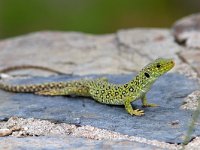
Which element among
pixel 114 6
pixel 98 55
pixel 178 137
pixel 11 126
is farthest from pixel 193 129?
pixel 114 6

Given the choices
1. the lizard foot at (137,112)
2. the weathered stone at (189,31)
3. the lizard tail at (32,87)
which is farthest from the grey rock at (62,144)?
the weathered stone at (189,31)

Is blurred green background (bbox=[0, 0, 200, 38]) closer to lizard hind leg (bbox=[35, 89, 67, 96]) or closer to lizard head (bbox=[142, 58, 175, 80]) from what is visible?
lizard hind leg (bbox=[35, 89, 67, 96])

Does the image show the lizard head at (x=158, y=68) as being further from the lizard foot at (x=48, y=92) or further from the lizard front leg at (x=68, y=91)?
the lizard foot at (x=48, y=92)

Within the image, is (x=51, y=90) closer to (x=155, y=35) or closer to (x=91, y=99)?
(x=91, y=99)

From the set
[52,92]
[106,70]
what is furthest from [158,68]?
[106,70]

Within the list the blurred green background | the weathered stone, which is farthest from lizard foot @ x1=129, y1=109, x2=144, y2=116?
the blurred green background

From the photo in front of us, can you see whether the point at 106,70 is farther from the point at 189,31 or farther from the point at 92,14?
the point at 92,14
